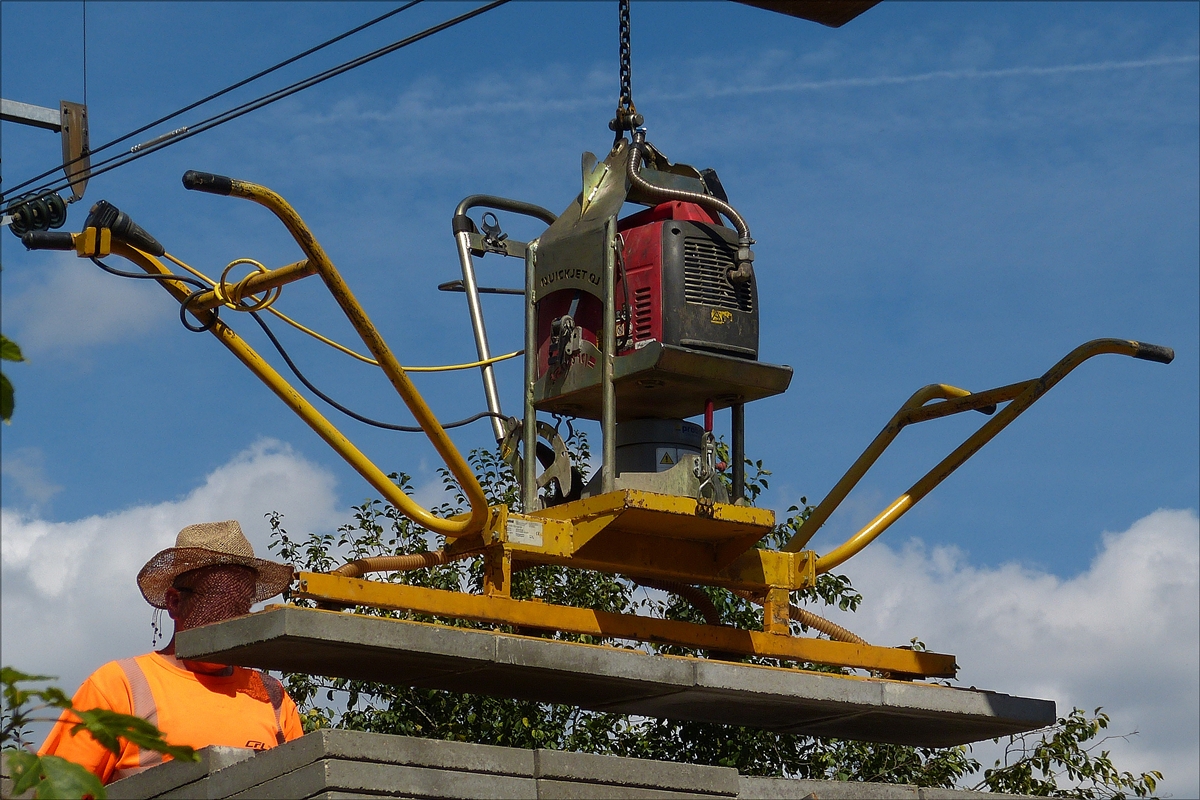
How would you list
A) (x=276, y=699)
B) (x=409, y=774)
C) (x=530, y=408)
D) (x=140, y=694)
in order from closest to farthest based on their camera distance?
(x=409, y=774)
(x=140, y=694)
(x=276, y=699)
(x=530, y=408)

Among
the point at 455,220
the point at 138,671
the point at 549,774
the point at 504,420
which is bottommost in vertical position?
the point at 549,774

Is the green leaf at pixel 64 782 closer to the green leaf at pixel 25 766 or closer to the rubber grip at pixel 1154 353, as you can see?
the green leaf at pixel 25 766

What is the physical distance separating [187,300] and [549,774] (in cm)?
326

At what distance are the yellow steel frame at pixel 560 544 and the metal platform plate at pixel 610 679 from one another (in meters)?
0.25

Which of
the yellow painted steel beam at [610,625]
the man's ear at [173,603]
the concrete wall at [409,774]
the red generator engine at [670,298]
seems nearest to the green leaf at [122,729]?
the concrete wall at [409,774]

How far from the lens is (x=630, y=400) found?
309 inches

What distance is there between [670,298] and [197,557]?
94.3 inches

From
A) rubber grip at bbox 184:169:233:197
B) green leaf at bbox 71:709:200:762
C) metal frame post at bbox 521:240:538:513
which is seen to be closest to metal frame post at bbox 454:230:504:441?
metal frame post at bbox 521:240:538:513

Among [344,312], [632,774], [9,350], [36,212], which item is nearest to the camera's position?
[9,350]

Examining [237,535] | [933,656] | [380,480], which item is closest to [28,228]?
[380,480]

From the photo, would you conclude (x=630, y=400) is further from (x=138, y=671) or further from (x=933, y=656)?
(x=138, y=671)

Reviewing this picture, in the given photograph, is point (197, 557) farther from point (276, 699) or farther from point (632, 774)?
point (632, 774)

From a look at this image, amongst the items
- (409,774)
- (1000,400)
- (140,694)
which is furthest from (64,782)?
(1000,400)

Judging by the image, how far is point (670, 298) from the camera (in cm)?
761
